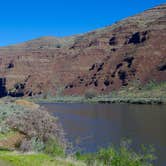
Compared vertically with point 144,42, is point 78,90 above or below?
below

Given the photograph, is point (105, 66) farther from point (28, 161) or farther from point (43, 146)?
point (28, 161)

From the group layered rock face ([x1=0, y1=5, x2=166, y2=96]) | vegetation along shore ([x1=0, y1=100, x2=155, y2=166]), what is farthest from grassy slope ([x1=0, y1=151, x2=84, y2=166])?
layered rock face ([x1=0, y1=5, x2=166, y2=96])

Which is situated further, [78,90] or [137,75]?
[78,90]

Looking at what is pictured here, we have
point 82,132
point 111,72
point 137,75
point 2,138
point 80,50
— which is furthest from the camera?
point 80,50

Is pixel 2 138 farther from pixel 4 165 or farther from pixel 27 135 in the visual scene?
pixel 4 165

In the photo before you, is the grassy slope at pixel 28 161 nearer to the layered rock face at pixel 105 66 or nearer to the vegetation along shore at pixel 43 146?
the vegetation along shore at pixel 43 146

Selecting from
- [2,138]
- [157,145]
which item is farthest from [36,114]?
[157,145]

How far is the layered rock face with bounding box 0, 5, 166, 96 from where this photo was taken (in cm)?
13962

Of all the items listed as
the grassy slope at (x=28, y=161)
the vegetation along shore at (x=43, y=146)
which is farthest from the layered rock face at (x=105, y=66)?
the grassy slope at (x=28, y=161)

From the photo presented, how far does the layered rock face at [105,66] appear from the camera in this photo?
458 ft

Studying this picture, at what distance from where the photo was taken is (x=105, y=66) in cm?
15475

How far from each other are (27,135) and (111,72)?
12785 cm

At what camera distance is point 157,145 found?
30.2 m

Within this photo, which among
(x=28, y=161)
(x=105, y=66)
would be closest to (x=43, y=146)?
(x=28, y=161)
